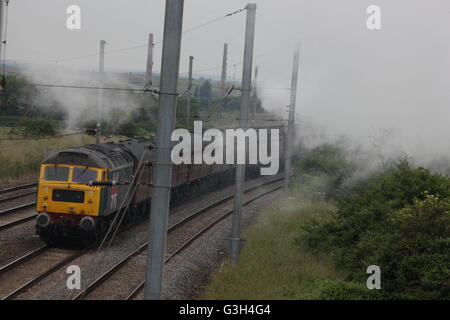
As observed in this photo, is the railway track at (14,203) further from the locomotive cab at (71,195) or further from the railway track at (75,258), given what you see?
the locomotive cab at (71,195)

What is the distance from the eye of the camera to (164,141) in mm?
8727

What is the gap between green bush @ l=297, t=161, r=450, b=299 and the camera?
1138 centimetres

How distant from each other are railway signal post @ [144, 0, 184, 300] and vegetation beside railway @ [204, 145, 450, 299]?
3.82 metres

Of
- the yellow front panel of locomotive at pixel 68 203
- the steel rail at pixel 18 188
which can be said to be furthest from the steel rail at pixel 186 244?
the steel rail at pixel 18 188

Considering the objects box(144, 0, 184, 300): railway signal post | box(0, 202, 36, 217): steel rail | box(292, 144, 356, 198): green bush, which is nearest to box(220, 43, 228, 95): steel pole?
box(292, 144, 356, 198): green bush

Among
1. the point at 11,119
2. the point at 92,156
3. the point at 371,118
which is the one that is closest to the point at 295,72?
the point at 371,118

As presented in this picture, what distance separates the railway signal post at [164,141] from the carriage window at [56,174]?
31.3 feet

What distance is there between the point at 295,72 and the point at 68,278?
14274 millimetres

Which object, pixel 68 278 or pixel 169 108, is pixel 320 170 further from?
pixel 169 108

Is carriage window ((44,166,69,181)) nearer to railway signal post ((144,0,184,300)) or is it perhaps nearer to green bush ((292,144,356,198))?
railway signal post ((144,0,184,300))

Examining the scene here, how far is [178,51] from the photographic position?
8.66m

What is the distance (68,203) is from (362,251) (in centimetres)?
823

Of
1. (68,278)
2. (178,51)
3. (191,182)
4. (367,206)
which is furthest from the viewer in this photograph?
(191,182)

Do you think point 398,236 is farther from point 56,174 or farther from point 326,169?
point 326,169
